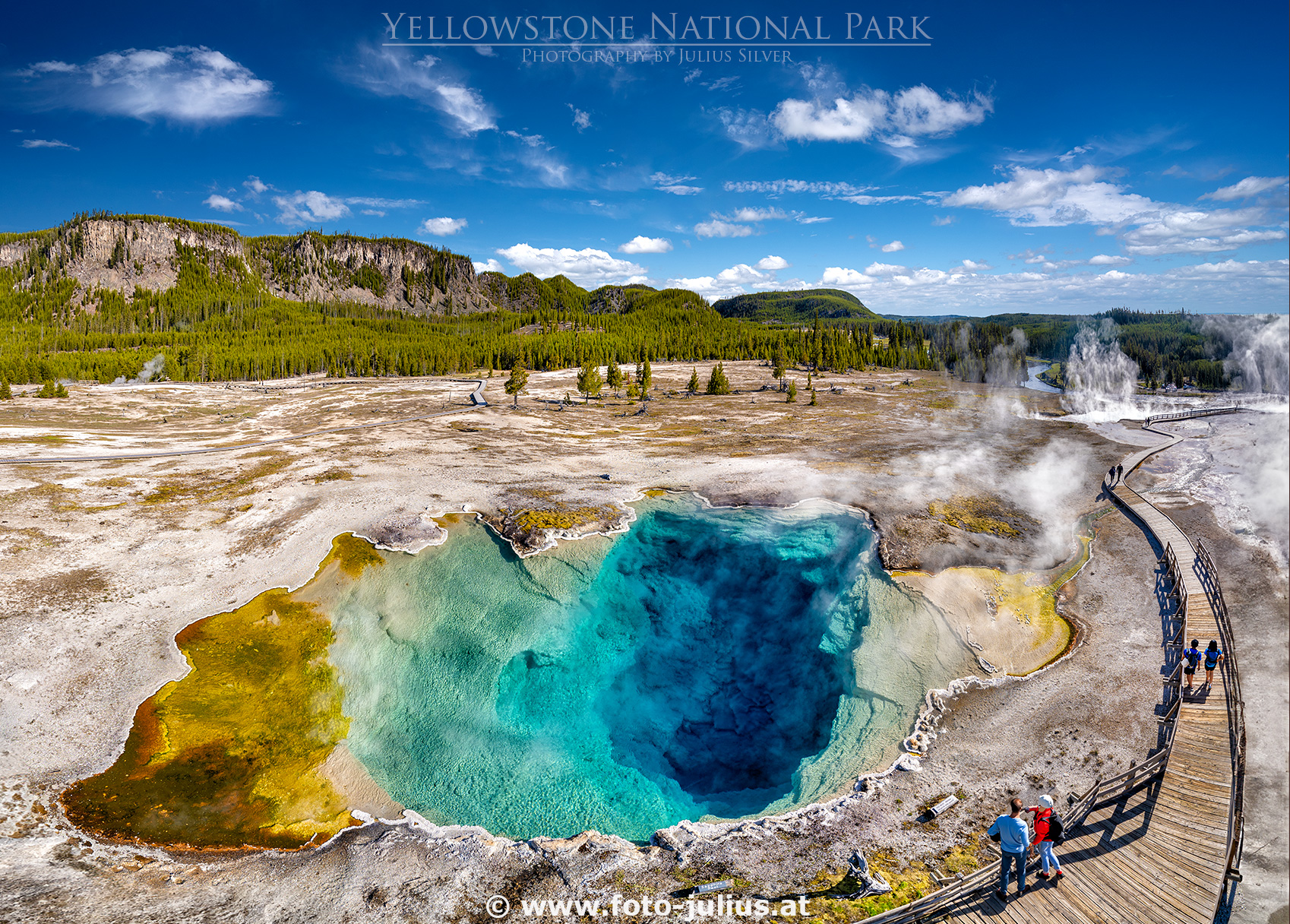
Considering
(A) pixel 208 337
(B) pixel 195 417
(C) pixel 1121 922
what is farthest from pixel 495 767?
(A) pixel 208 337

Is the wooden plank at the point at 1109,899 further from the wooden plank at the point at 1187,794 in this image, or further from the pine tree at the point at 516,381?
the pine tree at the point at 516,381

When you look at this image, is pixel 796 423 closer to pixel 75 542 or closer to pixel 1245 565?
pixel 1245 565

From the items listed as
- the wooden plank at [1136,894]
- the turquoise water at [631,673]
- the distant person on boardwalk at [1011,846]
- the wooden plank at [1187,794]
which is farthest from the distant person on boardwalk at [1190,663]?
the distant person on boardwalk at [1011,846]

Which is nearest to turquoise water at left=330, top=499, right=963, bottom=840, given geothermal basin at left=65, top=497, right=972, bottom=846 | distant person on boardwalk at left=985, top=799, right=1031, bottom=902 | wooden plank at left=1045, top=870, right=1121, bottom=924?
geothermal basin at left=65, top=497, right=972, bottom=846
